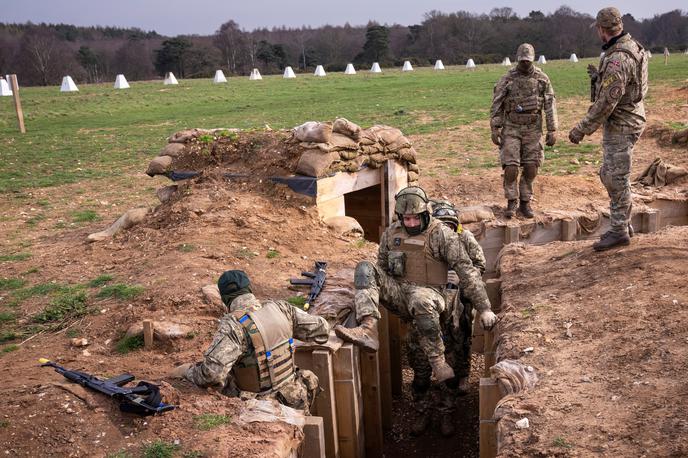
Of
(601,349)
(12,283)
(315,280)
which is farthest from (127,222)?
(601,349)

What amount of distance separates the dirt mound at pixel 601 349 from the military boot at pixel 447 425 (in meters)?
1.17

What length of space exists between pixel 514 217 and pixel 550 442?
603cm

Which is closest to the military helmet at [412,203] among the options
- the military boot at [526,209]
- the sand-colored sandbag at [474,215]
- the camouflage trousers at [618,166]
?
the camouflage trousers at [618,166]

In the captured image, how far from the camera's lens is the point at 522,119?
968cm

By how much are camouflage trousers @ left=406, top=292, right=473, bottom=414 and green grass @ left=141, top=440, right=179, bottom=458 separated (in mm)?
2969

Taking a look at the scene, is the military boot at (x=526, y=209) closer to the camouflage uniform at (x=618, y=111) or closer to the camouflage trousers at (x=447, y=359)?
the camouflage uniform at (x=618, y=111)

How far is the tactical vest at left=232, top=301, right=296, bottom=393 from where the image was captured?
16.3 feet

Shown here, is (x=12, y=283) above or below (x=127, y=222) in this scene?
below

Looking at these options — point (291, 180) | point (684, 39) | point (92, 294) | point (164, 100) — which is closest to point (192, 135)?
point (291, 180)

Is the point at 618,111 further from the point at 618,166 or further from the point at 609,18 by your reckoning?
the point at 609,18

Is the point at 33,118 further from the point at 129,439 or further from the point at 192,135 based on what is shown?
Answer: the point at 129,439

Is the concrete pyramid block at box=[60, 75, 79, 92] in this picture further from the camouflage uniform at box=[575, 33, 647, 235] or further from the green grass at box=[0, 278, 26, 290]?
the camouflage uniform at box=[575, 33, 647, 235]

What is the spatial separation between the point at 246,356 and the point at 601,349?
2.69 m

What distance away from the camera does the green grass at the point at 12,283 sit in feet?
27.5
